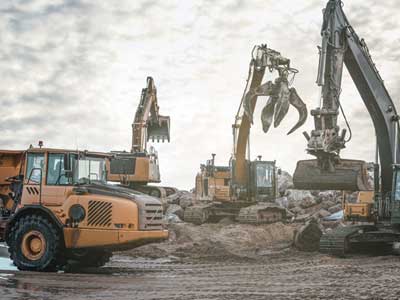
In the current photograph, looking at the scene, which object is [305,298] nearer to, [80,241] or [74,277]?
[74,277]

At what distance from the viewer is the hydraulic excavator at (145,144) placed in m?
28.6

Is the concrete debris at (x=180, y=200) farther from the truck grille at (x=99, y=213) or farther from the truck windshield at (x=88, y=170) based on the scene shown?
the truck grille at (x=99, y=213)

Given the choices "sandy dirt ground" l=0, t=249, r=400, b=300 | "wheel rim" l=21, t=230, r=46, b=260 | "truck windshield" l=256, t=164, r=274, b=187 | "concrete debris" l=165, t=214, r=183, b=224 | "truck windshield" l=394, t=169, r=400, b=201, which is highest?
"truck windshield" l=256, t=164, r=274, b=187

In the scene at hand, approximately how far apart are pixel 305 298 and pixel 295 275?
3172 mm

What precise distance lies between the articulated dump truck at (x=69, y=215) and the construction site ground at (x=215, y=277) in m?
0.55

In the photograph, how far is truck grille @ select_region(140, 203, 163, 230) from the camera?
13375mm

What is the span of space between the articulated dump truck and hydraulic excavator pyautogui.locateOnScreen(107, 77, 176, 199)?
41.1 feet

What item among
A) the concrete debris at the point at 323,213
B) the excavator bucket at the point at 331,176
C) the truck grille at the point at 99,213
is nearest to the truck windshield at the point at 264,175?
the concrete debris at the point at 323,213

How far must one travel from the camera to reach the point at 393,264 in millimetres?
14133

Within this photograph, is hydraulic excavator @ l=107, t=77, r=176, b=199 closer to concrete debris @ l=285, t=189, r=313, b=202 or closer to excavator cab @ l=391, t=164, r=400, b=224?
→ concrete debris @ l=285, t=189, r=313, b=202

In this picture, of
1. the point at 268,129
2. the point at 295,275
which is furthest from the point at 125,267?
the point at 268,129

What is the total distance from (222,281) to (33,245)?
4405mm

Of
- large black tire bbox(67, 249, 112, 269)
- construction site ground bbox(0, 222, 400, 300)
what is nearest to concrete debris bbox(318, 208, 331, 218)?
construction site ground bbox(0, 222, 400, 300)

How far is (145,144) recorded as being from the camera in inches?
1188
